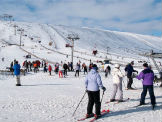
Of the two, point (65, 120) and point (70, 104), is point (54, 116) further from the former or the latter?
point (70, 104)

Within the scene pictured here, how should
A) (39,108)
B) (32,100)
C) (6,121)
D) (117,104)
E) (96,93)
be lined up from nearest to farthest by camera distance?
1. (6,121)
2. (96,93)
3. (39,108)
4. (117,104)
5. (32,100)

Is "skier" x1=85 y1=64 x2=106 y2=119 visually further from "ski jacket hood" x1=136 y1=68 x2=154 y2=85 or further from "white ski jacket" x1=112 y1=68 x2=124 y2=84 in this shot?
"white ski jacket" x1=112 y1=68 x2=124 y2=84

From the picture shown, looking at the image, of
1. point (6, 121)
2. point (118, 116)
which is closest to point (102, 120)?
point (118, 116)

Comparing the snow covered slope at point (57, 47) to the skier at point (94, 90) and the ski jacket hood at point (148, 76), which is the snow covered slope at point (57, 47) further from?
the skier at point (94, 90)

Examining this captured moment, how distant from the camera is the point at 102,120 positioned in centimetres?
609

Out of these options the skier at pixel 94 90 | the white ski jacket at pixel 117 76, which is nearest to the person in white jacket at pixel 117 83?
the white ski jacket at pixel 117 76

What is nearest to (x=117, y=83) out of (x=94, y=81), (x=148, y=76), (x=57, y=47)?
(x=148, y=76)

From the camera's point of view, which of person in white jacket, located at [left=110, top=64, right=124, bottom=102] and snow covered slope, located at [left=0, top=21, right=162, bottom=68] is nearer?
person in white jacket, located at [left=110, top=64, right=124, bottom=102]

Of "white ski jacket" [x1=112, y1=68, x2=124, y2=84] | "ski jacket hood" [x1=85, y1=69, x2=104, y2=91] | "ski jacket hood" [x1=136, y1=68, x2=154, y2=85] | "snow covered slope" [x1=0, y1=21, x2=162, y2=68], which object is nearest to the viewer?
"ski jacket hood" [x1=85, y1=69, x2=104, y2=91]

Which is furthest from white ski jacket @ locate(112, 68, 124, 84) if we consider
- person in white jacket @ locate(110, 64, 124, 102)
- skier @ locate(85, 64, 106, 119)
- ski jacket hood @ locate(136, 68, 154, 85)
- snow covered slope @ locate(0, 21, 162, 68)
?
snow covered slope @ locate(0, 21, 162, 68)

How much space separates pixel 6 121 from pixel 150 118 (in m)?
4.23

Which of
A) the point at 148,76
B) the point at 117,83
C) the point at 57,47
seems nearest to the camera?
the point at 148,76

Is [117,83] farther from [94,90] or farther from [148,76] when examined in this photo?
[94,90]

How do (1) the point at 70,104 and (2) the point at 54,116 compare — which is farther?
(1) the point at 70,104
